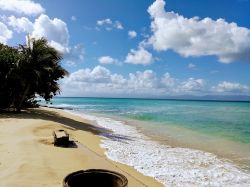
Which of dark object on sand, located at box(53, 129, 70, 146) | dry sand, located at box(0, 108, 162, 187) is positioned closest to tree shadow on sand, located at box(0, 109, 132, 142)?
dry sand, located at box(0, 108, 162, 187)

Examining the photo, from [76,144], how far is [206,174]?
5032mm

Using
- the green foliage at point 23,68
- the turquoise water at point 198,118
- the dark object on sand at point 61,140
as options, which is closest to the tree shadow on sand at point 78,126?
the green foliage at point 23,68

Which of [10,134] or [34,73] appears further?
[34,73]

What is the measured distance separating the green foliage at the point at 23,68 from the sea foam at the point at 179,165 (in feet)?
35.0

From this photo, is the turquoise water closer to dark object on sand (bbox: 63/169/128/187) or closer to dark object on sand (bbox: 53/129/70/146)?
dark object on sand (bbox: 53/129/70/146)

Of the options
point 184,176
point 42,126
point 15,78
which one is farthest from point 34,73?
point 184,176

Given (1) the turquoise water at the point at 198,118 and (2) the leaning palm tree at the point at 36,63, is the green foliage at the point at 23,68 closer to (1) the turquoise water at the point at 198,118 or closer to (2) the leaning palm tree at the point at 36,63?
(2) the leaning palm tree at the point at 36,63

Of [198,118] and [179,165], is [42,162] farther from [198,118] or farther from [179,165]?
[198,118]

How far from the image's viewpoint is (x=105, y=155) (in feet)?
37.7

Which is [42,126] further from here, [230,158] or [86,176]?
[86,176]

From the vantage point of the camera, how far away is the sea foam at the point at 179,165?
29.8 feet

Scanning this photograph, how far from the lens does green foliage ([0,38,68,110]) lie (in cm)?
2202

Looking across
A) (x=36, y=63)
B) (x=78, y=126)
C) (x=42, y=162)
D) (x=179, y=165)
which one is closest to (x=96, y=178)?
(x=42, y=162)

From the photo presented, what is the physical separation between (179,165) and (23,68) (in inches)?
608
